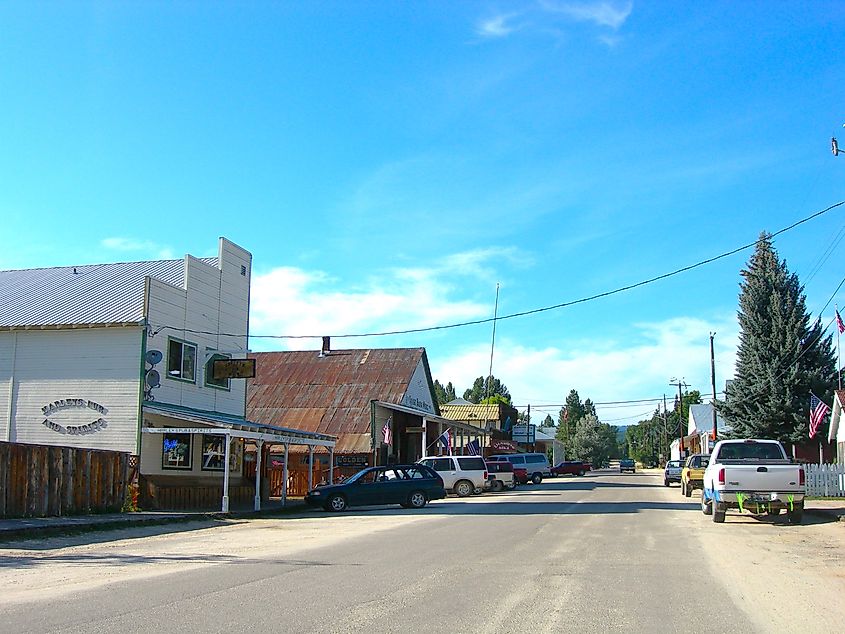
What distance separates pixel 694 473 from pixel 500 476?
12282mm

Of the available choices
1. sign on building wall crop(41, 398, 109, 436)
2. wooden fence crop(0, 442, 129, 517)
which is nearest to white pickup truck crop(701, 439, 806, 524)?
wooden fence crop(0, 442, 129, 517)

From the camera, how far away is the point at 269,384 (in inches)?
1901

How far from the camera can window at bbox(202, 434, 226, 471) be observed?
97.3 ft

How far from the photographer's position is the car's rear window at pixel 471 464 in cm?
3825

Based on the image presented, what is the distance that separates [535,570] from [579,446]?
382 feet

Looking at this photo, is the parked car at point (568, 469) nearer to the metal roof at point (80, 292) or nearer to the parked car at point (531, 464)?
the parked car at point (531, 464)

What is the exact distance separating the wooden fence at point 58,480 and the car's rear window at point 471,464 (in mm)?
17163

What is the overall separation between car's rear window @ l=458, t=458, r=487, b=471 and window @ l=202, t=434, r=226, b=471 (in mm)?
11788

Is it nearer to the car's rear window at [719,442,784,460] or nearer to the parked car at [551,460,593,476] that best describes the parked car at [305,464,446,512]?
the car's rear window at [719,442,784,460]

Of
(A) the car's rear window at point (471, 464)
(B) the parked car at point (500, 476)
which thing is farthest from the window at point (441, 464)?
(B) the parked car at point (500, 476)

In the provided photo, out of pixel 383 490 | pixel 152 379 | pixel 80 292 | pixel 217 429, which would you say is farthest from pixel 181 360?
pixel 383 490

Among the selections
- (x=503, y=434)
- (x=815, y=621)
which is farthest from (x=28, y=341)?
(x=503, y=434)

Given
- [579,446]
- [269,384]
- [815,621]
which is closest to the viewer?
[815,621]

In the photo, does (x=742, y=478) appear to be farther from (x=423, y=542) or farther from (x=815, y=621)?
(x=815, y=621)
